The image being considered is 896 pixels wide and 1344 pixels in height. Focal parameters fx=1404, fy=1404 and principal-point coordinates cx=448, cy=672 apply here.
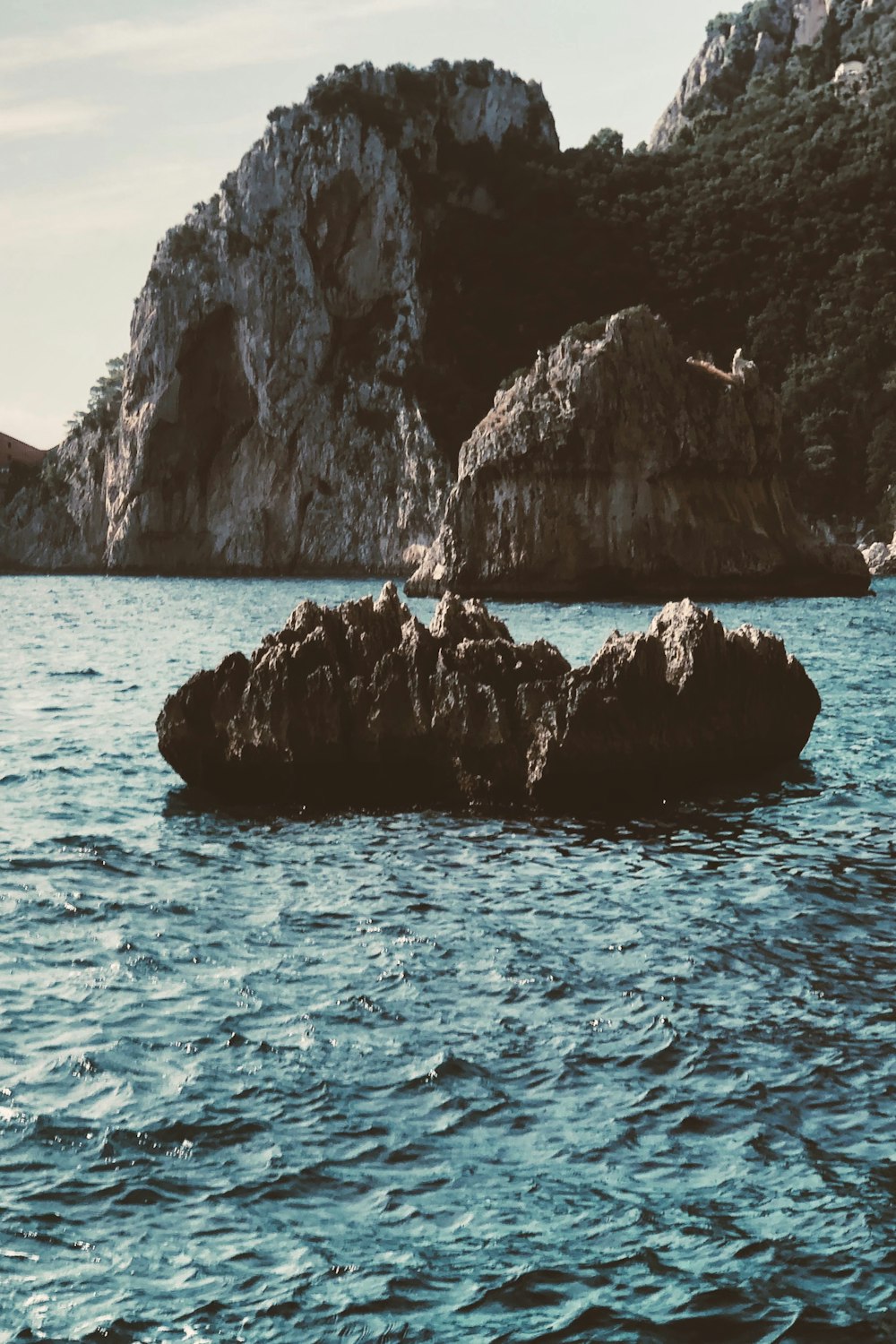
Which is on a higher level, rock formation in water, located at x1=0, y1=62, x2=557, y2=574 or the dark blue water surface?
rock formation in water, located at x1=0, y1=62, x2=557, y2=574

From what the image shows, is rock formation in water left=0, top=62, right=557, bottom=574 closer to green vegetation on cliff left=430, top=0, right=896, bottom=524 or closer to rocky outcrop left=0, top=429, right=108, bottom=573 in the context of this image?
green vegetation on cliff left=430, top=0, right=896, bottom=524

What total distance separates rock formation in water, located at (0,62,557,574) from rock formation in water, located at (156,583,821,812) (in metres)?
96.1

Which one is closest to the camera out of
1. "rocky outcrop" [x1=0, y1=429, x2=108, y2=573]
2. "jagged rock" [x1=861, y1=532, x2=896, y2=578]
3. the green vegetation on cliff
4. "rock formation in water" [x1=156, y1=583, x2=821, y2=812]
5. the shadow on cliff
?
the shadow on cliff

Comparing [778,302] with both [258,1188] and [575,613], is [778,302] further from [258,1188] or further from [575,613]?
[258,1188]

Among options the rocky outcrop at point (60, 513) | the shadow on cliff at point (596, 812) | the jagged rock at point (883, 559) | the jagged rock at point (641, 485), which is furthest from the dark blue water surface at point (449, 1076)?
the rocky outcrop at point (60, 513)

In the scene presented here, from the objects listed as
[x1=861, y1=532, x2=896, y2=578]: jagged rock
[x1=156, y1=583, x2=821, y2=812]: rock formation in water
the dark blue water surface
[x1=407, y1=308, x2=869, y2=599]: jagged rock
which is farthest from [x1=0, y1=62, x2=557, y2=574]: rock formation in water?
Answer: the dark blue water surface

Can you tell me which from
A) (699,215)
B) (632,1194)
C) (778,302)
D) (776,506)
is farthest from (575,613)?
(699,215)

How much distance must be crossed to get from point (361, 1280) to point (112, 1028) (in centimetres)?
404

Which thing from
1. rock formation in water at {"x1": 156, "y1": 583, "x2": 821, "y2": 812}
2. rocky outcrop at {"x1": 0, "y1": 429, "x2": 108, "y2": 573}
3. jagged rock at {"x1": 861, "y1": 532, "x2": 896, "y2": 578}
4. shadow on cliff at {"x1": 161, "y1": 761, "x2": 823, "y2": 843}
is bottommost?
shadow on cliff at {"x1": 161, "y1": 761, "x2": 823, "y2": 843}

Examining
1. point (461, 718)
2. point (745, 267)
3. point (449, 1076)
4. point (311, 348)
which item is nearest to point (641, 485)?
point (461, 718)

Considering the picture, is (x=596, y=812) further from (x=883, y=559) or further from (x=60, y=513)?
(x=60, y=513)

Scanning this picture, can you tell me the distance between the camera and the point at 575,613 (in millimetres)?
57312

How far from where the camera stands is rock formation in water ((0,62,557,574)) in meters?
123

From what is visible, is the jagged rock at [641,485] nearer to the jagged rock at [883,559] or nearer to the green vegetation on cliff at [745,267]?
the jagged rock at [883,559]
